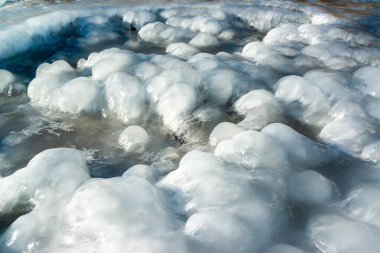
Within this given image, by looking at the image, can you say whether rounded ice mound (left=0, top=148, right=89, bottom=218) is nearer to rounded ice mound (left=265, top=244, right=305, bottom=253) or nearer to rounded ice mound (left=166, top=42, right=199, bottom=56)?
rounded ice mound (left=265, top=244, right=305, bottom=253)

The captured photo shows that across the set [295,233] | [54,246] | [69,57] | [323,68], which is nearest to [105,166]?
[54,246]

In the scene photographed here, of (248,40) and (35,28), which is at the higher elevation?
(35,28)

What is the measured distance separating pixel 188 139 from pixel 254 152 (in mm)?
472

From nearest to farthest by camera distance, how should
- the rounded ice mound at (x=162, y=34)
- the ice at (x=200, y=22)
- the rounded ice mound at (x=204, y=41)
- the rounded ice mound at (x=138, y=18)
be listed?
the rounded ice mound at (x=204, y=41) < the rounded ice mound at (x=162, y=34) < the ice at (x=200, y=22) < the rounded ice mound at (x=138, y=18)

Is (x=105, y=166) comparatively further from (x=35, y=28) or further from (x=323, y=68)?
(x=35, y=28)

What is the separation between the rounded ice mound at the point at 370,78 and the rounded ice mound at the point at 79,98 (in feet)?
5.76

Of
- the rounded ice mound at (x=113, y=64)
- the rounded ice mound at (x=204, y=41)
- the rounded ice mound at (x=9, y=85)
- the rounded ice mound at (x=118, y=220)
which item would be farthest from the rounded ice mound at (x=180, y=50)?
the rounded ice mound at (x=118, y=220)

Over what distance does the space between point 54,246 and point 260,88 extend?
1.69 meters

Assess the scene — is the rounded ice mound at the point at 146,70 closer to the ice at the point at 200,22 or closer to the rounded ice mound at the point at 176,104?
the rounded ice mound at the point at 176,104

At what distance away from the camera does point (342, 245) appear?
4.31 feet

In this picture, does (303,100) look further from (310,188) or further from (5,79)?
(5,79)

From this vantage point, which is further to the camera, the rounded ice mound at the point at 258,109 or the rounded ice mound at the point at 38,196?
the rounded ice mound at the point at 258,109

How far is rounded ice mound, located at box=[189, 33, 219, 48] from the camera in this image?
3.54 m

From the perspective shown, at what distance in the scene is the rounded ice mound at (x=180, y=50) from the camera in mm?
3191
